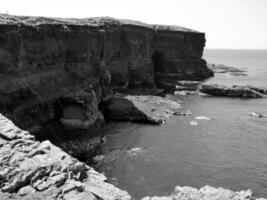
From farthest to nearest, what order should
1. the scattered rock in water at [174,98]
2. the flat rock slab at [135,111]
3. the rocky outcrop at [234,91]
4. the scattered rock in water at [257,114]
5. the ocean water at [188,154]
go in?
1. the rocky outcrop at [234,91]
2. the scattered rock in water at [174,98]
3. the scattered rock in water at [257,114]
4. the flat rock slab at [135,111]
5. the ocean water at [188,154]

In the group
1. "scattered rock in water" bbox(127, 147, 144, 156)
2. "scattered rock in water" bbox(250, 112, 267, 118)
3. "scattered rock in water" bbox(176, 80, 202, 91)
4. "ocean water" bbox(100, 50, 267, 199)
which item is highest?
"scattered rock in water" bbox(250, 112, 267, 118)

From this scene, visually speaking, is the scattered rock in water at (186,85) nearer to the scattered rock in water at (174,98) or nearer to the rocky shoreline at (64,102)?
the scattered rock in water at (174,98)

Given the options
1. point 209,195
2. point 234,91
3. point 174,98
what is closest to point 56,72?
Result: point 209,195

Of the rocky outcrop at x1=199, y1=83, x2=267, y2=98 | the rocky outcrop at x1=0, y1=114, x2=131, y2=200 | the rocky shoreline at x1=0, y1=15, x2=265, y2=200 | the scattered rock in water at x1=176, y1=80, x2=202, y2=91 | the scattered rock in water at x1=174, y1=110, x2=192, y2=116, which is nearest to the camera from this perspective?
the rocky outcrop at x1=0, y1=114, x2=131, y2=200

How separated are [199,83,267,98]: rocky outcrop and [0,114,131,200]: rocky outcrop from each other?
246ft

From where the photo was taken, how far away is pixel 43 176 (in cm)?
1661

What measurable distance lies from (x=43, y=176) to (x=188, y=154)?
3003 centimetres

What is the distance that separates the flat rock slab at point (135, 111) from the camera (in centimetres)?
5828

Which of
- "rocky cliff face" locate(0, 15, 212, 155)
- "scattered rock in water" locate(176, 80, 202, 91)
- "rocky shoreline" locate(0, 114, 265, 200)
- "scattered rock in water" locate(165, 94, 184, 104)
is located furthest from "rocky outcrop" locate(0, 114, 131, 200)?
"scattered rock in water" locate(176, 80, 202, 91)

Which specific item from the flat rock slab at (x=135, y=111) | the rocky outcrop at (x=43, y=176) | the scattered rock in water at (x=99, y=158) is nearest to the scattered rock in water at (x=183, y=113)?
the flat rock slab at (x=135, y=111)

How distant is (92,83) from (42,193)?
42196mm

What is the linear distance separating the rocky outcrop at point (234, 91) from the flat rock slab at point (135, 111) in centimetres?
2708

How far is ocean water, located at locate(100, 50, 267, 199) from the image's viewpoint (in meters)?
34.7

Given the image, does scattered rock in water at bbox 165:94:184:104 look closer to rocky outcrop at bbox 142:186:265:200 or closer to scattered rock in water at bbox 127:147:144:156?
scattered rock in water at bbox 127:147:144:156
